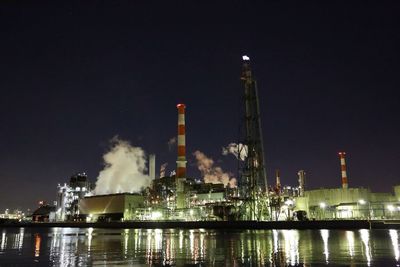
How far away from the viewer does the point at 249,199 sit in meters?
66.2

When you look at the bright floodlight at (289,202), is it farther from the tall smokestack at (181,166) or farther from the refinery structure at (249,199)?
the tall smokestack at (181,166)

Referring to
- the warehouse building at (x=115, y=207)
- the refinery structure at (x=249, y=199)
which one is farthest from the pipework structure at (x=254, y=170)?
the warehouse building at (x=115, y=207)

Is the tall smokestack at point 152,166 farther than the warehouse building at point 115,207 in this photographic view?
Yes

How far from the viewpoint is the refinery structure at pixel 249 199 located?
66.6m

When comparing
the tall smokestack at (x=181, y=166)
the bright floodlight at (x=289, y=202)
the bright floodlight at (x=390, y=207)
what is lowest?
the bright floodlight at (x=390, y=207)

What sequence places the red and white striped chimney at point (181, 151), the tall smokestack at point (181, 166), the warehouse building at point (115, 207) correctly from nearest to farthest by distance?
the tall smokestack at point (181, 166)
the red and white striped chimney at point (181, 151)
the warehouse building at point (115, 207)

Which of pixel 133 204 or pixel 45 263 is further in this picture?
pixel 133 204

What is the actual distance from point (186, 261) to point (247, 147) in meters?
53.4

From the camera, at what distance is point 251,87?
6962cm

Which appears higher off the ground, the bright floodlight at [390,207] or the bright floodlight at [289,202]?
the bright floodlight at [289,202]

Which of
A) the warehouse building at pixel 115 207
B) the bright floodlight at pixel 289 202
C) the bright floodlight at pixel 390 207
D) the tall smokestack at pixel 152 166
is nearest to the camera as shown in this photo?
the bright floodlight at pixel 390 207

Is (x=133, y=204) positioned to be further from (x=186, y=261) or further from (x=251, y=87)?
(x=186, y=261)

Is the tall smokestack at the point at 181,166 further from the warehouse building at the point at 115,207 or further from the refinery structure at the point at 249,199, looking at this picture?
the warehouse building at the point at 115,207

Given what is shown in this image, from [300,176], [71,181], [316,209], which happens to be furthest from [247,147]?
[71,181]
